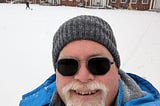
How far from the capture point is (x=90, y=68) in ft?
6.12

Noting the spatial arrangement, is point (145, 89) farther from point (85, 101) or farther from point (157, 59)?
point (157, 59)

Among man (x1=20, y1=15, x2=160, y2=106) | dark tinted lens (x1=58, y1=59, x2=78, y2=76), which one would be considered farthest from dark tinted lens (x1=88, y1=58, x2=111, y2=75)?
dark tinted lens (x1=58, y1=59, x2=78, y2=76)

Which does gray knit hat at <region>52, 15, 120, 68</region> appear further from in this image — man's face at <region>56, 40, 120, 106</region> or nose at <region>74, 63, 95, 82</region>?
nose at <region>74, 63, 95, 82</region>

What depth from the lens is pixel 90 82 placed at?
5.97 feet

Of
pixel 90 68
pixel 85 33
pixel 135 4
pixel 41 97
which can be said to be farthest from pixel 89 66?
pixel 135 4

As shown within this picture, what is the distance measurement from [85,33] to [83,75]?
302mm

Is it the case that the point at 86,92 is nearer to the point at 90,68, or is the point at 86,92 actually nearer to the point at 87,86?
the point at 87,86

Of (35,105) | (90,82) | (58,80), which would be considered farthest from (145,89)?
(35,105)

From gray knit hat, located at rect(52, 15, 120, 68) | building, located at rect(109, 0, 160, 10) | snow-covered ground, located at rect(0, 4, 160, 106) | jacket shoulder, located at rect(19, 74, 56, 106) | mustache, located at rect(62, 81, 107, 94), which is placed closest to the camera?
mustache, located at rect(62, 81, 107, 94)

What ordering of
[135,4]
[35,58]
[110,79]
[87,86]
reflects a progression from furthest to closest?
[135,4] < [35,58] < [110,79] < [87,86]

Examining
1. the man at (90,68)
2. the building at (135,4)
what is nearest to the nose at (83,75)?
the man at (90,68)

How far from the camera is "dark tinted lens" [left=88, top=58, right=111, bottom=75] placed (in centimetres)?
186

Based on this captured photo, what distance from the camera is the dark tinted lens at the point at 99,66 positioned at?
1864 millimetres

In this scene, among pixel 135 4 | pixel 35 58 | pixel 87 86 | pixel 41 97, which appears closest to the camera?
pixel 87 86
